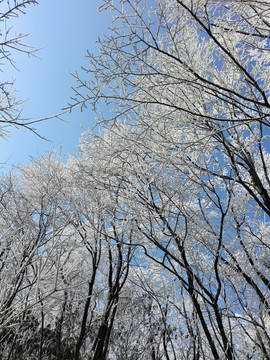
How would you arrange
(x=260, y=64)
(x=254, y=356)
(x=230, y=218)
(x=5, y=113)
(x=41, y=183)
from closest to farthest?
1. (x=5, y=113)
2. (x=260, y=64)
3. (x=230, y=218)
4. (x=254, y=356)
5. (x=41, y=183)

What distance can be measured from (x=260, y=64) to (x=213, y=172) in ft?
5.11

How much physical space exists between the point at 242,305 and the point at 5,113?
10.5 ft

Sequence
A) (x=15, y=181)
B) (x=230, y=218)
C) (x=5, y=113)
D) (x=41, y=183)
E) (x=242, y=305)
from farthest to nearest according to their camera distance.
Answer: (x=15, y=181) → (x=41, y=183) → (x=230, y=218) → (x=242, y=305) → (x=5, y=113)

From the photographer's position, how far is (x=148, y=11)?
6.97 ft

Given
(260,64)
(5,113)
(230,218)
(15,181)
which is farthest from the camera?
(15,181)

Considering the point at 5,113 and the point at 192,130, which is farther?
the point at 192,130

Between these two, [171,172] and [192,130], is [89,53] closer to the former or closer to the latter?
[192,130]

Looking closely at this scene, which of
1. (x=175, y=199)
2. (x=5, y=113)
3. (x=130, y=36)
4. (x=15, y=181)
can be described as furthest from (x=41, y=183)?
(x=130, y=36)

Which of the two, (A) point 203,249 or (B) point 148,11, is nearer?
(B) point 148,11

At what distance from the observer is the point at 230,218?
3.82m

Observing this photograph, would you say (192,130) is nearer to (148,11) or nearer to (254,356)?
(148,11)

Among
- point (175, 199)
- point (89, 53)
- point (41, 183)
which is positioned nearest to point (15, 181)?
point (41, 183)

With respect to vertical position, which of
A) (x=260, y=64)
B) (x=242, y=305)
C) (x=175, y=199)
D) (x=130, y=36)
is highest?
(x=260, y=64)

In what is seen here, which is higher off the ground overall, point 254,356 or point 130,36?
point 130,36
